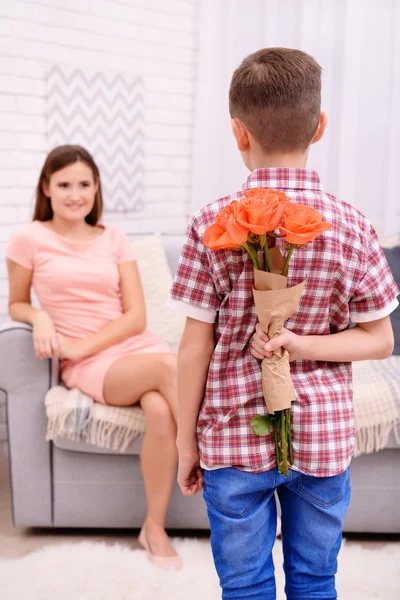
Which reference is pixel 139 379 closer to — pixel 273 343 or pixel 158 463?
pixel 158 463

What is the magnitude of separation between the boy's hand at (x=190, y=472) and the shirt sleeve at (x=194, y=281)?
0.26 m

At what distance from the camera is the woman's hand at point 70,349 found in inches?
79.8

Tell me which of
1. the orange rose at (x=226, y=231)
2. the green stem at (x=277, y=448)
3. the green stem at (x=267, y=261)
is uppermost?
the orange rose at (x=226, y=231)

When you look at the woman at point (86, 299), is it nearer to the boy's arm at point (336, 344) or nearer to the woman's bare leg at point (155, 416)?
the woman's bare leg at point (155, 416)

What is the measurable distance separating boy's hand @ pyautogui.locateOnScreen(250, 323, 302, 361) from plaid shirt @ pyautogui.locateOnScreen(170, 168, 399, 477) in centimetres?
4

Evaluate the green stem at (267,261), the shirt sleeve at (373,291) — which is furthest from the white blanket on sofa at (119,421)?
the green stem at (267,261)

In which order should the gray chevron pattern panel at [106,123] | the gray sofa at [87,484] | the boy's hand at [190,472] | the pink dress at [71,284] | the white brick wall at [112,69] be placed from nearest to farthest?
the boy's hand at [190,472]
the gray sofa at [87,484]
the pink dress at [71,284]
the white brick wall at [112,69]
the gray chevron pattern panel at [106,123]

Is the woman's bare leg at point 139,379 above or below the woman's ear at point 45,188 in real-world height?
below

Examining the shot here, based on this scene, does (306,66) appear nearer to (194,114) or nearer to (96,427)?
(96,427)

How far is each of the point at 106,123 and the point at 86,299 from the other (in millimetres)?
1263

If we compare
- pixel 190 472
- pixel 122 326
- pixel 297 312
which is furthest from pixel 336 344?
pixel 122 326

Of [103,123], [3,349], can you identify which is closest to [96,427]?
[3,349]

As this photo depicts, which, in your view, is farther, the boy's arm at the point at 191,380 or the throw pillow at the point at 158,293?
the throw pillow at the point at 158,293

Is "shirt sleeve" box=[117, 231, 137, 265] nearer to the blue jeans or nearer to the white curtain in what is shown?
the white curtain
